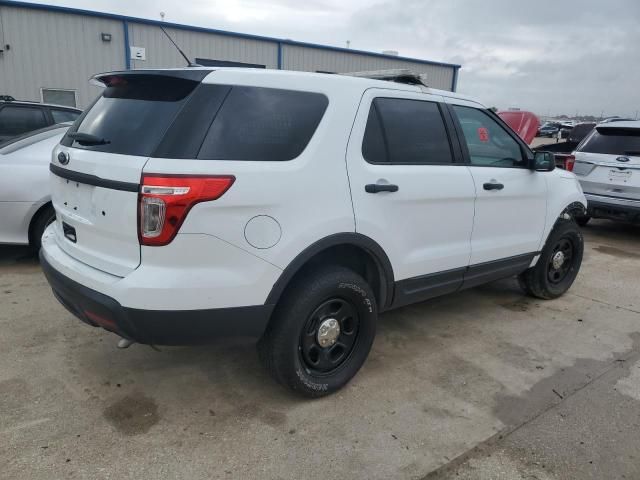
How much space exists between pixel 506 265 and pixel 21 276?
14.7 feet

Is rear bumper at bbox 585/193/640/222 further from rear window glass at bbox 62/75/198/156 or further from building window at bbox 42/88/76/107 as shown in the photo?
building window at bbox 42/88/76/107

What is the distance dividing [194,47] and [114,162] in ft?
44.4

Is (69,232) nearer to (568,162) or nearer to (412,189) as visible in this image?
(412,189)

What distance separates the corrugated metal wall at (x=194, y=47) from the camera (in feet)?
45.4

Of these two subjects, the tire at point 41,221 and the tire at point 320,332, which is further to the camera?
the tire at point 41,221

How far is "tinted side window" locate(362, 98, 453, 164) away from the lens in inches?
121

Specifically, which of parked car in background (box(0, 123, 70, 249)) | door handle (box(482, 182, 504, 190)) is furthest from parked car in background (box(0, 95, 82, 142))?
door handle (box(482, 182, 504, 190))

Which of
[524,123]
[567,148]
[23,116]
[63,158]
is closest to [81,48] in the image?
[23,116]

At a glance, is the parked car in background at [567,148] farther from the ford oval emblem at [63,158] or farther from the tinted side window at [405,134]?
the ford oval emblem at [63,158]

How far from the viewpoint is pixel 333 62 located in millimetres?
17625

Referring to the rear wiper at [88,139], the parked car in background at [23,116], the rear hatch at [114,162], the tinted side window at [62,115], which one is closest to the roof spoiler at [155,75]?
the rear hatch at [114,162]

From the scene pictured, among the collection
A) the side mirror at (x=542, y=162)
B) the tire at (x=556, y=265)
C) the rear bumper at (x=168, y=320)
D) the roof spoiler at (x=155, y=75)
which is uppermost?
the roof spoiler at (x=155, y=75)

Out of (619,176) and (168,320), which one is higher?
(619,176)

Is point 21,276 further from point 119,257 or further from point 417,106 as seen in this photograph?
point 417,106
